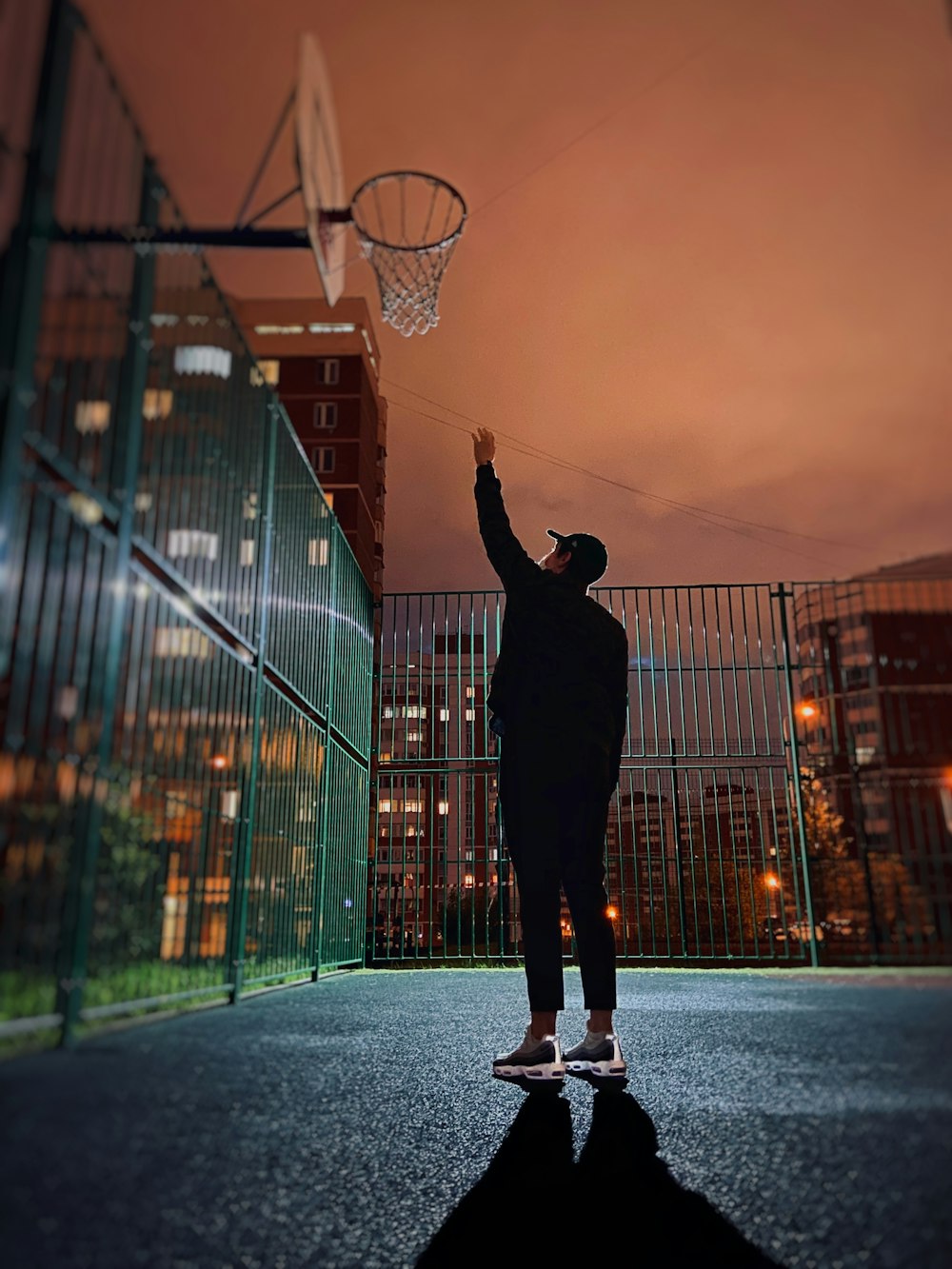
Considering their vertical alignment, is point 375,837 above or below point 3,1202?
above

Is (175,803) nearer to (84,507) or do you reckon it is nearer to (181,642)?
(181,642)

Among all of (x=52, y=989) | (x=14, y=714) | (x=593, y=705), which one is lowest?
(x=52, y=989)

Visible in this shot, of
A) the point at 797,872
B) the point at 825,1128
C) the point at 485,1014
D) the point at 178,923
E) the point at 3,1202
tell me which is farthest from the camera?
the point at 797,872

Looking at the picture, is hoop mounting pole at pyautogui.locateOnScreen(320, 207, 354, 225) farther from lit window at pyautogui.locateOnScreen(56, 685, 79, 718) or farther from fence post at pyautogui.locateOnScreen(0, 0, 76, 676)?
lit window at pyautogui.locateOnScreen(56, 685, 79, 718)

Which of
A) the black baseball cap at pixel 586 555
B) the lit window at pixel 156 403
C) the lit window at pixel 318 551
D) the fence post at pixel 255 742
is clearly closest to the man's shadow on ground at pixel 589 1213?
the black baseball cap at pixel 586 555

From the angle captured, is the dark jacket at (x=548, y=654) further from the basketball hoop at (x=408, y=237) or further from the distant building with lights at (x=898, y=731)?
the distant building with lights at (x=898, y=731)

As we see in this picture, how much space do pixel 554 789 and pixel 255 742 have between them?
6.15 feet

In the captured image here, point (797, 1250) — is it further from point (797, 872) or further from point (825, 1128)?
point (797, 872)

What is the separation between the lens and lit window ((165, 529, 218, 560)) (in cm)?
263

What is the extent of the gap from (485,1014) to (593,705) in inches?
75.0

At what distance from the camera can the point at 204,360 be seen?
2.94 m

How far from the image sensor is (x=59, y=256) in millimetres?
1565

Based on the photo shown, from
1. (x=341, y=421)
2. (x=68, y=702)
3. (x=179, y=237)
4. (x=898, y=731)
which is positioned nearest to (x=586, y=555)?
(x=179, y=237)

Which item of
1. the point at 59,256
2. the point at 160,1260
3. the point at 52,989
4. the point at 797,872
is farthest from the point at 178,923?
the point at 797,872
